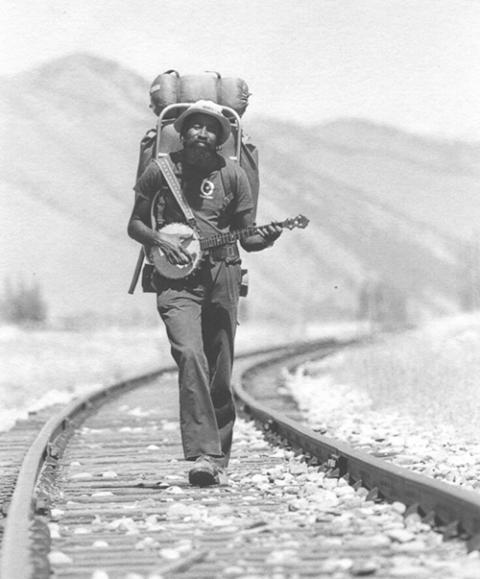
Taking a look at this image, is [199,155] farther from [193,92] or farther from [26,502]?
[26,502]

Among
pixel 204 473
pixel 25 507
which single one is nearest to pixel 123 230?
pixel 204 473

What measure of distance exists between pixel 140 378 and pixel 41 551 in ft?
45.8

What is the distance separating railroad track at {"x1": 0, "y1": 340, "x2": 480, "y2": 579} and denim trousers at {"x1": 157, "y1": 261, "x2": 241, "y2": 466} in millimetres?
303

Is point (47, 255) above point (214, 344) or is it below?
below

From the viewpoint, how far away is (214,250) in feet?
23.7

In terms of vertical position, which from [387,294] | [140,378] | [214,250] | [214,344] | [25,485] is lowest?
[387,294]

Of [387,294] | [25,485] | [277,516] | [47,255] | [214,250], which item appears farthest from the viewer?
[47,255]

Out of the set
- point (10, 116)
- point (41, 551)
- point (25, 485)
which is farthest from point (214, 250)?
point (10, 116)

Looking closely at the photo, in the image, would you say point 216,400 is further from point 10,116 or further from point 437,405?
point 10,116

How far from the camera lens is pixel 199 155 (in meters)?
7.21

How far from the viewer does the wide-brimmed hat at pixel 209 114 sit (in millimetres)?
7117

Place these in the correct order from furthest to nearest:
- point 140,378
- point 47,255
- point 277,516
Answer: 1. point 47,255
2. point 140,378
3. point 277,516

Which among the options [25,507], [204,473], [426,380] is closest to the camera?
[25,507]

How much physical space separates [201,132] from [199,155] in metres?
0.13
